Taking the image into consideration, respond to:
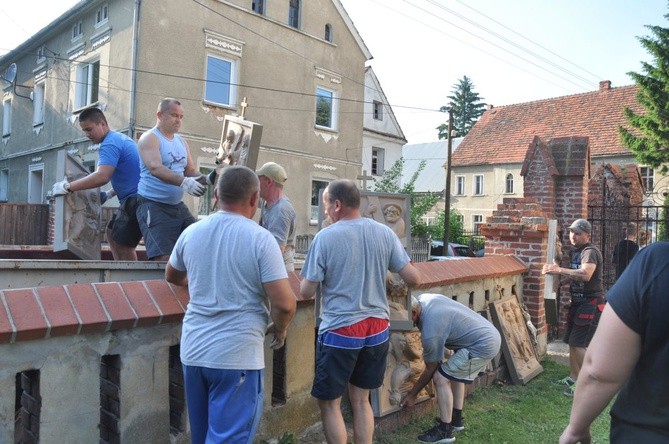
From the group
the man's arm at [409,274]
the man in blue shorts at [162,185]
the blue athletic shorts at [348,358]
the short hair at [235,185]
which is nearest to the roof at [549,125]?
the man's arm at [409,274]

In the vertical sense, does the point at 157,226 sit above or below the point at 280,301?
above

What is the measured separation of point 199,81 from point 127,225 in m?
13.4

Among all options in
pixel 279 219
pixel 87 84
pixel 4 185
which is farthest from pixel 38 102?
pixel 279 219

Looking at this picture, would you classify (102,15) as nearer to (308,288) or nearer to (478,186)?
(308,288)

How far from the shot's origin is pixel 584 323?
636 centimetres

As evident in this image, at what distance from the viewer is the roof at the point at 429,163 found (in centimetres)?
4424

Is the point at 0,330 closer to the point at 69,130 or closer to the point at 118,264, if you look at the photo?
the point at 118,264

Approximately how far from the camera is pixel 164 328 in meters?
3.07

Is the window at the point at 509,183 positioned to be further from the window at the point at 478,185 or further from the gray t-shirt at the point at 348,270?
the gray t-shirt at the point at 348,270

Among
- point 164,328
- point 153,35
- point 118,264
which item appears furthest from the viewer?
point 153,35

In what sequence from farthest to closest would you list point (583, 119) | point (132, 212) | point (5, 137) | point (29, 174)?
point (583, 119) < point (5, 137) < point (29, 174) < point (132, 212)

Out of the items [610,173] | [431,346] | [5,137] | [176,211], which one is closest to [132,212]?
[176,211]

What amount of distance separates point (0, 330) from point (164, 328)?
0.86 metres

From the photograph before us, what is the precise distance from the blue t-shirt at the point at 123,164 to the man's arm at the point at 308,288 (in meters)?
1.94
